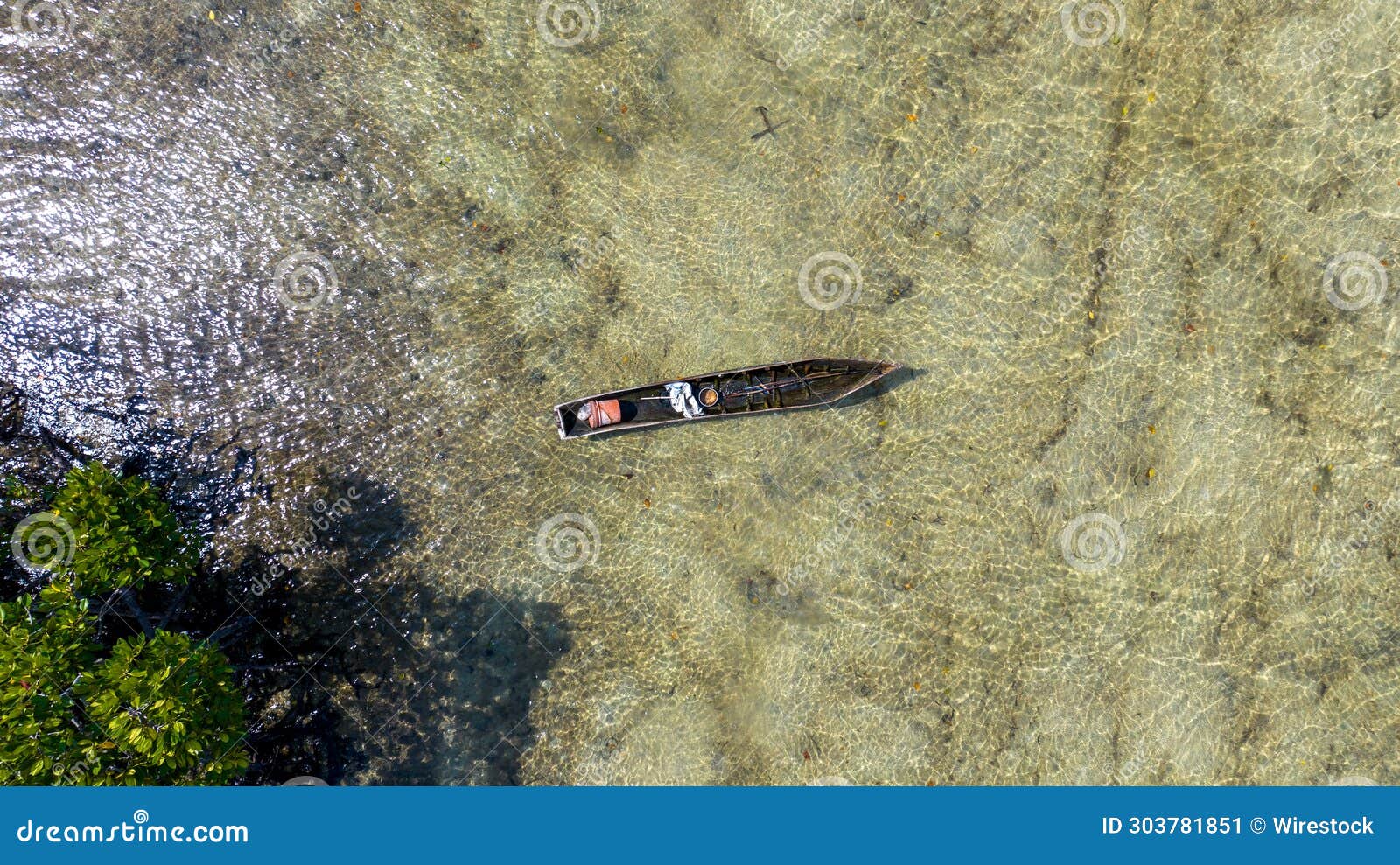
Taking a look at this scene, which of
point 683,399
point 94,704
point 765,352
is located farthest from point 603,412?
point 94,704

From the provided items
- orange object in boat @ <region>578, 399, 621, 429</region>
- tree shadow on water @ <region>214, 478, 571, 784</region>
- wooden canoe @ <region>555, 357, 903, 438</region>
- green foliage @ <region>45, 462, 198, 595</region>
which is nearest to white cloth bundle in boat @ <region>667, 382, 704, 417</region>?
wooden canoe @ <region>555, 357, 903, 438</region>

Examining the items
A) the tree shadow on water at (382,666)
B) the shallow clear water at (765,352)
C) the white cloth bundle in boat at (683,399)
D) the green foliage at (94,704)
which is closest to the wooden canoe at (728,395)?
the white cloth bundle in boat at (683,399)

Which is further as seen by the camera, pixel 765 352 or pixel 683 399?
pixel 765 352

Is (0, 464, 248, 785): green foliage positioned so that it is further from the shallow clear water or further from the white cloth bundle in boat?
the white cloth bundle in boat

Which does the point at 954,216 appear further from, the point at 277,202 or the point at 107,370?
the point at 107,370

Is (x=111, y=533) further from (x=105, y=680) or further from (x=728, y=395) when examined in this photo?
(x=728, y=395)

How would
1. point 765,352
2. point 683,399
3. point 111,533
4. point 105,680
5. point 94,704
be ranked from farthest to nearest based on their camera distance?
point 765,352, point 683,399, point 111,533, point 105,680, point 94,704

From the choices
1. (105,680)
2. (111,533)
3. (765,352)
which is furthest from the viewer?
(765,352)
